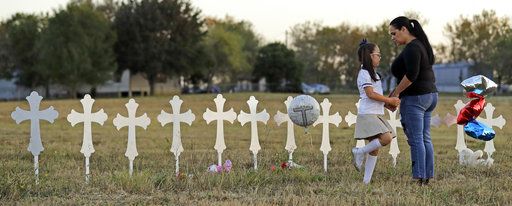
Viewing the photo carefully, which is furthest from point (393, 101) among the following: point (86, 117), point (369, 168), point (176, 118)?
point (86, 117)

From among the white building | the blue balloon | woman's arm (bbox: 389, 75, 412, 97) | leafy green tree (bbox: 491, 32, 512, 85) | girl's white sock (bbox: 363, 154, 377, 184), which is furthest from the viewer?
the white building

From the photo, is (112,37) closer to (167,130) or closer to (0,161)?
(167,130)

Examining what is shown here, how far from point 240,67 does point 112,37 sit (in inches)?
782

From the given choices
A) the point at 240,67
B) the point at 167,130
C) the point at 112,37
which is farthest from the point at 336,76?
the point at 167,130

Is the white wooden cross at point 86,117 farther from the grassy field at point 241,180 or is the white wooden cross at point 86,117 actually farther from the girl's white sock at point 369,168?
the girl's white sock at point 369,168

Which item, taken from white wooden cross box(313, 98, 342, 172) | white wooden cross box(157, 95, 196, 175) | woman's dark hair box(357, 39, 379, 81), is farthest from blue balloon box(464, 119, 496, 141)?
white wooden cross box(157, 95, 196, 175)

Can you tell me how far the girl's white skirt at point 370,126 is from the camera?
6.30 metres

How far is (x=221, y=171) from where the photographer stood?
22.4 feet

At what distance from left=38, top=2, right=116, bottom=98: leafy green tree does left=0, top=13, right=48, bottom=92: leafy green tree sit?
278cm

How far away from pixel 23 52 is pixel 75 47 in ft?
23.9

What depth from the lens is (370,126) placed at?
635cm

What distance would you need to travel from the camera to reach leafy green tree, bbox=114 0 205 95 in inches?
2048

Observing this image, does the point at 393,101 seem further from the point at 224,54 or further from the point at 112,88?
the point at 224,54

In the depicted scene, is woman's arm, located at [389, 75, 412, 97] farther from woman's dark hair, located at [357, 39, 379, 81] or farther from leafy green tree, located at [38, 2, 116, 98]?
leafy green tree, located at [38, 2, 116, 98]
